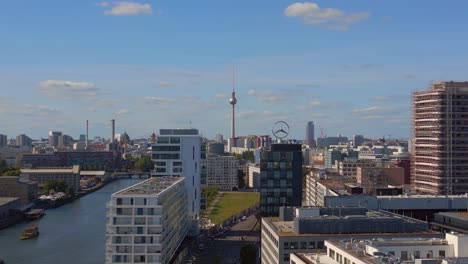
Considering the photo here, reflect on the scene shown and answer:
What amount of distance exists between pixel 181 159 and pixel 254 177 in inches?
1302

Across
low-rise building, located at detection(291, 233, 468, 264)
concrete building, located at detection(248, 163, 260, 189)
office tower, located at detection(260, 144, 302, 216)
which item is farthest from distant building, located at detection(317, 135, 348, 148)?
low-rise building, located at detection(291, 233, 468, 264)

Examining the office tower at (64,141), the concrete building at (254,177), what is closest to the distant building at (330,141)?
the office tower at (64,141)

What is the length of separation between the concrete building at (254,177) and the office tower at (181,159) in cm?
2997

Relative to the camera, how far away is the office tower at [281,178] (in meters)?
25.7

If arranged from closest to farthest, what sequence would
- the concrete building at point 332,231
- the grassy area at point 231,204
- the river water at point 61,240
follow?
the concrete building at point 332,231 < the river water at point 61,240 < the grassy area at point 231,204

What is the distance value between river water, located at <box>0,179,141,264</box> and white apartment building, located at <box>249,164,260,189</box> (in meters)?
19.3

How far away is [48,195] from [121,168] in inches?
1526

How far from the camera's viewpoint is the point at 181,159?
97.8 ft

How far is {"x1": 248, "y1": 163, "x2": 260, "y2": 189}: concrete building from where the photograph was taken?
60681 millimetres

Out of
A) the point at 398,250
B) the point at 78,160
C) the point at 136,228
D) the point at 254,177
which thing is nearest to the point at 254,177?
the point at 254,177

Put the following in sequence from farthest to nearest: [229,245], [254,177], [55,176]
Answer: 1. [55,176]
2. [254,177]
3. [229,245]

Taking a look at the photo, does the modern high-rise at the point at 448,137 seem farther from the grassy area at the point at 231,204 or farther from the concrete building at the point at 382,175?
the grassy area at the point at 231,204

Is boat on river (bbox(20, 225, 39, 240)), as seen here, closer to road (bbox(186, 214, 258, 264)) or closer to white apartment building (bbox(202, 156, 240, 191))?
road (bbox(186, 214, 258, 264))

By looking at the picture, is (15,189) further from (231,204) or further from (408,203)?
(408,203)
